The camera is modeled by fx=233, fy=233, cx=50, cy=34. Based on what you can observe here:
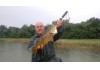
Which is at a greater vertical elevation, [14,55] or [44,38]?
[44,38]

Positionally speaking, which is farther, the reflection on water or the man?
the reflection on water

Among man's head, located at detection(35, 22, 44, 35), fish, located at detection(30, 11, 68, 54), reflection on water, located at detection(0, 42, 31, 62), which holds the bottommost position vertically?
reflection on water, located at detection(0, 42, 31, 62)

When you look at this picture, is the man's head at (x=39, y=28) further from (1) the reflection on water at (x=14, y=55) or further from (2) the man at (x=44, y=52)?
(1) the reflection on water at (x=14, y=55)

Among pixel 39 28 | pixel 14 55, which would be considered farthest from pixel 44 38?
pixel 14 55

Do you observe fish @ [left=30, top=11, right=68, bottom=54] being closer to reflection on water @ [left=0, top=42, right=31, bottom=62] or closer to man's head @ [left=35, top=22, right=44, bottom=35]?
man's head @ [left=35, top=22, right=44, bottom=35]

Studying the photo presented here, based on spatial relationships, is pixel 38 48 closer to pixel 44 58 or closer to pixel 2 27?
pixel 44 58

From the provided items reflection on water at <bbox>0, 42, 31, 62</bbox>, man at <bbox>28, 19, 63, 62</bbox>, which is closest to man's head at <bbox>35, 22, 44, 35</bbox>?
man at <bbox>28, 19, 63, 62</bbox>

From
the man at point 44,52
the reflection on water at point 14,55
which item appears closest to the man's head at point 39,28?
the man at point 44,52

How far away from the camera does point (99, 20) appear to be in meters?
5.79

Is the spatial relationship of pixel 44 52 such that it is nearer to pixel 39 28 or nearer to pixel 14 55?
pixel 39 28

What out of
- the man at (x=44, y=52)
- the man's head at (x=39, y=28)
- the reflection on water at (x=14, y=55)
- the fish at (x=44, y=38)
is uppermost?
the man's head at (x=39, y=28)
